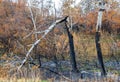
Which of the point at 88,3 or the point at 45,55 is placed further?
the point at 45,55

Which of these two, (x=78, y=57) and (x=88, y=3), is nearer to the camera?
(x=88, y=3)

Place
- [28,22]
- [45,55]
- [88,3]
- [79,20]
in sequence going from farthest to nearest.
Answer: [79,20] < [28,22] < [45,55] < [88,3]

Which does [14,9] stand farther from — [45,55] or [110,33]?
[110,33]

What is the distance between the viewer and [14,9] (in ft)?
91.6

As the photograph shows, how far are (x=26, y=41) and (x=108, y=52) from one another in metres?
6.44

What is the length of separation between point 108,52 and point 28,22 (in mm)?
7367

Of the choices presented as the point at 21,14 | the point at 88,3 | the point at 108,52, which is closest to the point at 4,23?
the point at 21,14

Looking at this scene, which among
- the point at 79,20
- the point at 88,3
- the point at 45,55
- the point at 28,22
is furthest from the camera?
the point at 79,20

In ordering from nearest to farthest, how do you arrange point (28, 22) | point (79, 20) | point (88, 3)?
1. point (88, 3)
2. point (28, 22)
3. point (79, 20)

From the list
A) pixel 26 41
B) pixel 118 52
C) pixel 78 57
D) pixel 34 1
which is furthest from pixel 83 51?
pixel 34 1

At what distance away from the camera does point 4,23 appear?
26391 mm

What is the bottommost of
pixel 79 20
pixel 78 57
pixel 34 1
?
pixel 78 57

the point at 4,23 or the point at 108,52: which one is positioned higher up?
the point at 4,23

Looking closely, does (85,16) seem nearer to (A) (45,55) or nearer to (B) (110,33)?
(B) (110,33)
